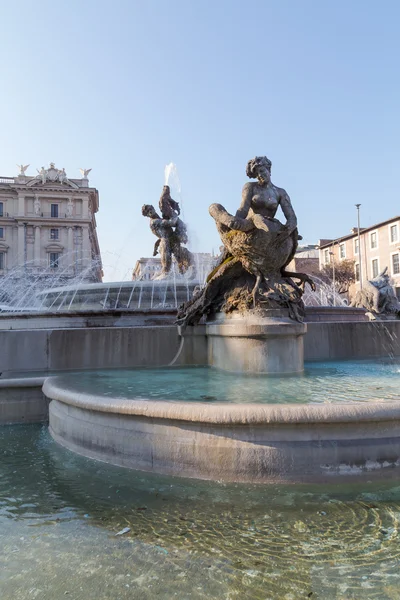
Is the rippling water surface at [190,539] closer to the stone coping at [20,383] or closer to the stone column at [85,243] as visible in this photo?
the stone coping at [20,383]

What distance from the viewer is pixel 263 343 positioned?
5363 mm

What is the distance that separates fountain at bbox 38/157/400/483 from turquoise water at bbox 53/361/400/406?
0.01 metres

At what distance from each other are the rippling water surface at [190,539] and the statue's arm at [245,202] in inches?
153

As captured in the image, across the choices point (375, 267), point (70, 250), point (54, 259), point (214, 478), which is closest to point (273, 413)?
point (214, 478)

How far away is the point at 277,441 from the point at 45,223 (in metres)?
66.4

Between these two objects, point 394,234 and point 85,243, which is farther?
point 85,243

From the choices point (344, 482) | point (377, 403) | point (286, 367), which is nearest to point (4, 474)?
point (344, 482)

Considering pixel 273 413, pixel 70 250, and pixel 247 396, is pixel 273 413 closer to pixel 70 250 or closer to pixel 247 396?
pixel 247 396

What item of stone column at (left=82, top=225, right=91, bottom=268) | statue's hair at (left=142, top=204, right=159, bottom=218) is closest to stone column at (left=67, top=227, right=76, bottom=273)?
stone column at (left=82, top=225, right=91, bottom=268)

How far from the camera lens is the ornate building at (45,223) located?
62031 mm

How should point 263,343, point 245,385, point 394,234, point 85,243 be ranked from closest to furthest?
point 245,385 < point 263,343 < point 394,234 < point 85,243

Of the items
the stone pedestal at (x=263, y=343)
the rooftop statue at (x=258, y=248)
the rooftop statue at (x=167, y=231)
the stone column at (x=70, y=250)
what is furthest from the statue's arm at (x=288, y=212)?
the stone column at (x=70, y=250)

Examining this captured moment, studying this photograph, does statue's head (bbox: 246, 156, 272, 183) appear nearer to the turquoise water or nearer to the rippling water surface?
the turquoise water

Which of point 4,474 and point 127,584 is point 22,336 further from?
point 127,584
